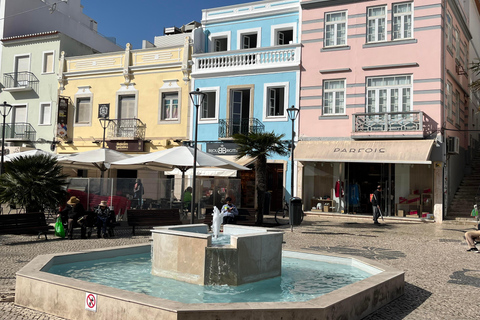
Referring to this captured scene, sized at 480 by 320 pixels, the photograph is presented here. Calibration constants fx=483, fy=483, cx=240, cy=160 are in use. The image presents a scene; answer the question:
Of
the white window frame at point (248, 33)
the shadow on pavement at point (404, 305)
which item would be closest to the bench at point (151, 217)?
the shadow on pavement at point (404, 305)

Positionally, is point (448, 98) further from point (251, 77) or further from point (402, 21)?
point (251, 77)

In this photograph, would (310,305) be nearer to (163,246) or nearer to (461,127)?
(163,246)

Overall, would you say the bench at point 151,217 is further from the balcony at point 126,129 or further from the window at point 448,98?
the window at point 448,98

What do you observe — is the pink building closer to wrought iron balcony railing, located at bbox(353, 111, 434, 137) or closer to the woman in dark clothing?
wrought iron balcony railing, located at bbox(353, 111, 434, 137)

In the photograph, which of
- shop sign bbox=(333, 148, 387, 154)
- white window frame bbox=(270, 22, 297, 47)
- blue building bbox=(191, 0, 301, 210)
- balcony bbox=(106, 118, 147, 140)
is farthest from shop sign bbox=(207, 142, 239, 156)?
white window frame bbox=(270, 22, 297, 47)

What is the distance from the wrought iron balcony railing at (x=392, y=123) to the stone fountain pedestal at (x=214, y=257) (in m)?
14.7

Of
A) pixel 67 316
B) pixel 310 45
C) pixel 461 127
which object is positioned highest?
pixel 310 45

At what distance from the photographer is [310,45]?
2434cm

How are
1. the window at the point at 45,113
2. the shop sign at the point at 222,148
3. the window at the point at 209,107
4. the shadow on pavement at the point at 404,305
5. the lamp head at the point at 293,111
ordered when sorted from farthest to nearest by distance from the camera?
the window at the point at 45,113 → the window at the point at 209,107 → the shop sign at the point at 222,148 → the lamp head at the point at 293,111 → the shadow on pavement at the point at 404,305

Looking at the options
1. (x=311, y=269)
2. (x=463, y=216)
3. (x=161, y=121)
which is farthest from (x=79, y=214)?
(x=463, y=216)

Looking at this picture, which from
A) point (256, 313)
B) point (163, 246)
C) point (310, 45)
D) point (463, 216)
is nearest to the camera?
point (256, 313)

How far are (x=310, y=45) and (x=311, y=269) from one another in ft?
56.3

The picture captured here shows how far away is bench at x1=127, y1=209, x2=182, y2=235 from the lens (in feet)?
49.5

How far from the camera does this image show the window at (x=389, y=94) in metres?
22.0
